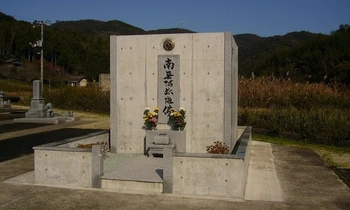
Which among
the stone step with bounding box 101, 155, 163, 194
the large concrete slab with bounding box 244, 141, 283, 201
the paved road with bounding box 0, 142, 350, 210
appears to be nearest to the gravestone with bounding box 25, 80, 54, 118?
the paved road with bounding box 0, 142, 350, 210

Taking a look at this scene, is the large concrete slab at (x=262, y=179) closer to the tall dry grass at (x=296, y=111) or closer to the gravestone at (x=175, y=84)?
the gravestone at (x=175, y=84)

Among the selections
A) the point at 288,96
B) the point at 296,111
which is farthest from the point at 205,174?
the point at 288,96

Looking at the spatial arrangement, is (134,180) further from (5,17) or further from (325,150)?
(5,17)

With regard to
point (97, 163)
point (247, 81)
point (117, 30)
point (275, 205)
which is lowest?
point (275, 205)

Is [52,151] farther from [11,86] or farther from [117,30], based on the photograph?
[117,30]

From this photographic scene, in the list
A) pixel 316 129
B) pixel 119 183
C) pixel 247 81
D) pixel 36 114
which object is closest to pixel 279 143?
pixel 316 129

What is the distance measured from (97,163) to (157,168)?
1.49 metres

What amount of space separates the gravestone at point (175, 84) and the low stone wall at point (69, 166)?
8.89 feet

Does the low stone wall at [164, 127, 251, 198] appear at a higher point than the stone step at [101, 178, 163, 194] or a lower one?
higher

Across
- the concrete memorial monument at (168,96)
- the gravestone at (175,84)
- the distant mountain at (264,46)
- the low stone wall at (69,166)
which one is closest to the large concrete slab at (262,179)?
the concrete memorial monument at (168,96)

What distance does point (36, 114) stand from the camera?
63.6 feet

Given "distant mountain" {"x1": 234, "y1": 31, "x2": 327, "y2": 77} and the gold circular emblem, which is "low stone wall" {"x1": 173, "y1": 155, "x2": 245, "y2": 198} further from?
"distant mountain" {"x1": 234, "y1": 31, "x2": 327, "y2": 77}

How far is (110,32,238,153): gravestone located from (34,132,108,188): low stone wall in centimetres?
Result: 271

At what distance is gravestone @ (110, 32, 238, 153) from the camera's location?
8.60m
